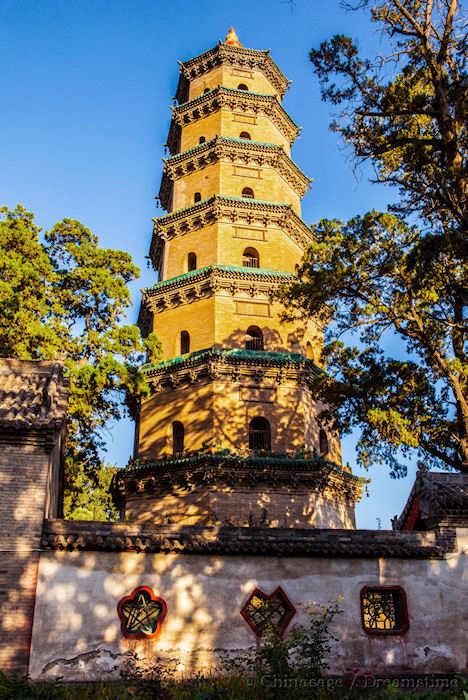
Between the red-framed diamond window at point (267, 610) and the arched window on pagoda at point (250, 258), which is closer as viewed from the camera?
the red-framed diamond window at point (267, 610)

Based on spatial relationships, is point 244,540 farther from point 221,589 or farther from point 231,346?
point 231,346

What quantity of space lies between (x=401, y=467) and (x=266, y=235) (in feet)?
35.7

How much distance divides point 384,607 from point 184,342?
12.1 meters

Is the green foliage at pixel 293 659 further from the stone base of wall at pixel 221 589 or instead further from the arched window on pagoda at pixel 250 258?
the arched window on pagoda at pixel 250 258

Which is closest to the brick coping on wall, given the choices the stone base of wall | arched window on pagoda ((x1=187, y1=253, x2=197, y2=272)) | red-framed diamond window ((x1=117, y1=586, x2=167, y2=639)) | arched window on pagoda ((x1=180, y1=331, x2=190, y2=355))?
the stone base of wall

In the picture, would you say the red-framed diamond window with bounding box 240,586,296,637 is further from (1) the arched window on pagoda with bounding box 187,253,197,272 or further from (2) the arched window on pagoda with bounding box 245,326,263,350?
(1) the arched window on pagoda with bounding box 187,253,197,272

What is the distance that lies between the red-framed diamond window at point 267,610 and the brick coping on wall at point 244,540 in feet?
2.22

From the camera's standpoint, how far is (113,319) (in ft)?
68.3

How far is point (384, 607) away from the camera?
11.9 meters

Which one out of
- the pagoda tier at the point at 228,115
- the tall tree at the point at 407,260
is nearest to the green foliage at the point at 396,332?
the tall tree at the point at 407,260

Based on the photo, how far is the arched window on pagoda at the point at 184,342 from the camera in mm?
22203

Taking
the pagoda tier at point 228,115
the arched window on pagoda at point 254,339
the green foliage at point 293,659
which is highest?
the pagoda tier at point 228,115

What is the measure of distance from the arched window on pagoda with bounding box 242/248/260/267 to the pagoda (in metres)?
0.04

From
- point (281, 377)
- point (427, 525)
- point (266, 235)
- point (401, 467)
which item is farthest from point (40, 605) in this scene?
point (266, 235)
